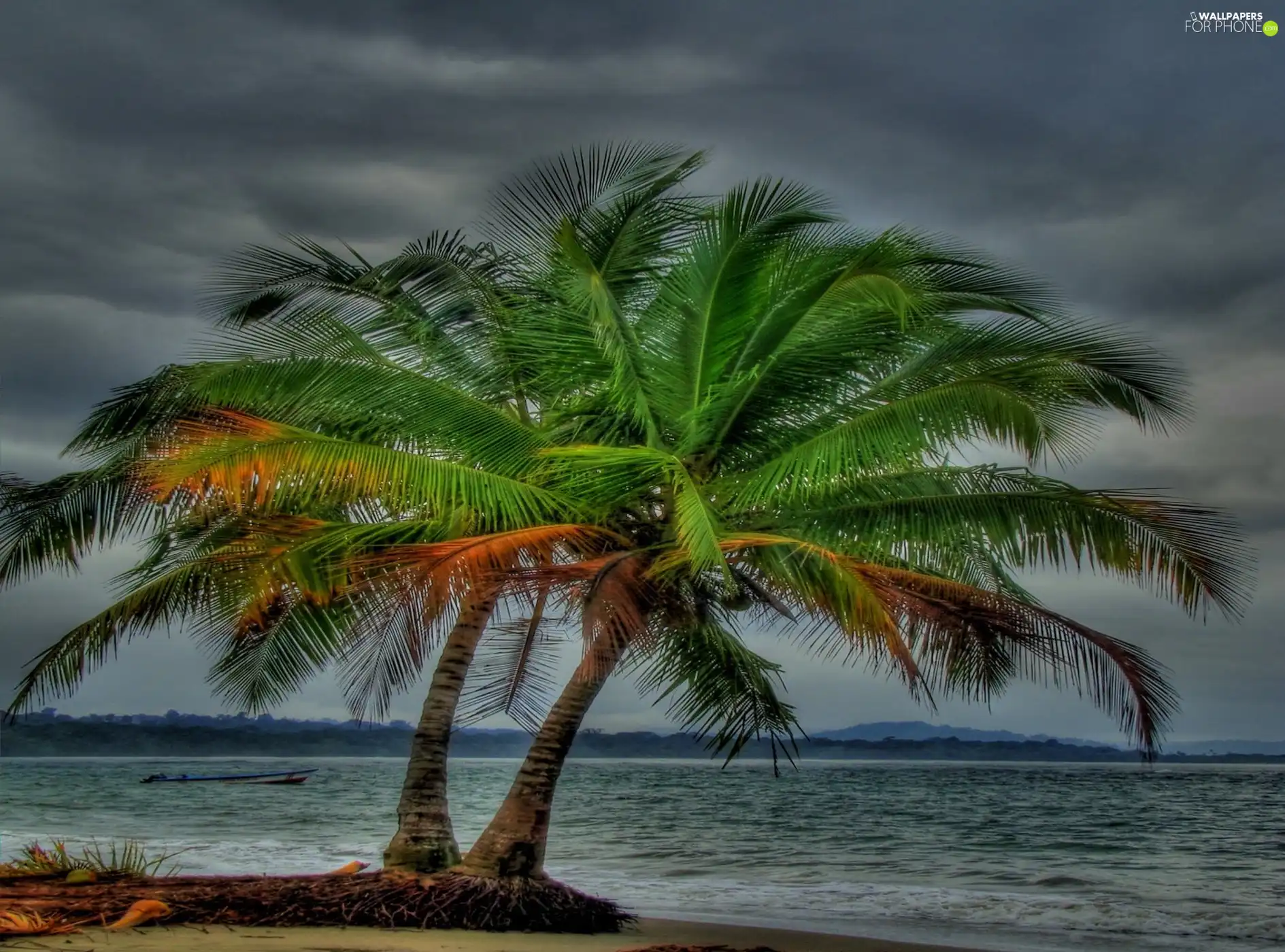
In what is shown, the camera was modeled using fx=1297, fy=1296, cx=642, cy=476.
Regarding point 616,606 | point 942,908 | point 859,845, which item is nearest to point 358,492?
point 616,606

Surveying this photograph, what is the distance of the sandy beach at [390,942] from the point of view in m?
9.48

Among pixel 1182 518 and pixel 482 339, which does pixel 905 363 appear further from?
pixel 482 339

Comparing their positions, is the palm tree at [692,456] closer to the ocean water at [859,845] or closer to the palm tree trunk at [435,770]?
the palm tree trunk at [435,770]

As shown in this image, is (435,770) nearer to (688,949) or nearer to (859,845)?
(688,949)

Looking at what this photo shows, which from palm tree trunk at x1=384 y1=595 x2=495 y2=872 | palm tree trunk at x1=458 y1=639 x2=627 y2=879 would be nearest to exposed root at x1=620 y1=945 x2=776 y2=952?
palm tree trunk at x1=458 y1=639 x2=627 y2=879

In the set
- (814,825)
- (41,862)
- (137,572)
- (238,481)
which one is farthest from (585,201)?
(814,825)

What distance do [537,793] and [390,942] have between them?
2275 mm

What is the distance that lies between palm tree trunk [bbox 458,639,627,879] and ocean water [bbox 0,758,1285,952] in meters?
4.08

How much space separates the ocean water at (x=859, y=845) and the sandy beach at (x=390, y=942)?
2653 mm

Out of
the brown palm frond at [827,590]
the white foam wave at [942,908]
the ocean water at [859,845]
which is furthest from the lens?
the ocean water at [859,845]

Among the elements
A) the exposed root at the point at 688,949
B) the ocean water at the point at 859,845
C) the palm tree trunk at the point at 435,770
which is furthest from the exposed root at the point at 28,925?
the ocean water at the point at 859,845

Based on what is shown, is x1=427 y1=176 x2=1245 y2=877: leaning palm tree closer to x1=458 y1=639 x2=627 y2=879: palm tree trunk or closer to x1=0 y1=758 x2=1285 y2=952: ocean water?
x1=458 y1=639 x2=627 y2=879: palm tree trunk

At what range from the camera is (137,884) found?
39.9 ft

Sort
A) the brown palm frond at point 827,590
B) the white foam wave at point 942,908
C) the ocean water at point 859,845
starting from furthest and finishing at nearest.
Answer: the ocean water at point 859,845
the white foam wave at point 942,908
the brown palm frond at point 827,590
